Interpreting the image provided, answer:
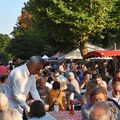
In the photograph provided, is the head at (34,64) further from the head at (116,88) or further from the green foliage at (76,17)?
the green foliage at (76,17)

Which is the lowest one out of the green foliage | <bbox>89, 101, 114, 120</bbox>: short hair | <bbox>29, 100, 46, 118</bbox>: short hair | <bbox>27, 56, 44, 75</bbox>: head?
<bbox>29, 100, 46, 118</bbox>: short hair

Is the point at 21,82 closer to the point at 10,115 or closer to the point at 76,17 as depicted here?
the point at 10,115

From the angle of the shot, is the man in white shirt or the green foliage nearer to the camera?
the man in white shirt

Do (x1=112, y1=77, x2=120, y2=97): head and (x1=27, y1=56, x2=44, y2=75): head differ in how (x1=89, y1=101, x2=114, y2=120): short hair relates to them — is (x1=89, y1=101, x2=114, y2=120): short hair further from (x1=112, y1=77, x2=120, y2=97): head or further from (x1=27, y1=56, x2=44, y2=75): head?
(x1=112, y1=77, x2=120, y2=97): head

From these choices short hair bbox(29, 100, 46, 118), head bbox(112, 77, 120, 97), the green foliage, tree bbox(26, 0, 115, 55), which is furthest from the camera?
the green foliage

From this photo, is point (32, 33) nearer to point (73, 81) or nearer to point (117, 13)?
point (117, 13)

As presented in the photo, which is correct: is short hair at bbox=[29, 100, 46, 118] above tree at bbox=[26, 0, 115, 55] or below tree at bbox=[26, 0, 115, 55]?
below

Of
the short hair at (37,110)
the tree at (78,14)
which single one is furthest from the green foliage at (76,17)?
the short hair at (37,110)

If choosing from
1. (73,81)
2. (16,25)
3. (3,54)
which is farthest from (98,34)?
(3,54)

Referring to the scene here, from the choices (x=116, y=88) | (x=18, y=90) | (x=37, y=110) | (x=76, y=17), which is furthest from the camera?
(x=76, y=17)

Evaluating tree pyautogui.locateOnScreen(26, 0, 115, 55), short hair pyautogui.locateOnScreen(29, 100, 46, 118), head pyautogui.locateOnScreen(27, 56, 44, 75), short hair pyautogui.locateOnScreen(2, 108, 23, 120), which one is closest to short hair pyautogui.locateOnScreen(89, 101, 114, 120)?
short hair pyautogui.locateOnScreen(2, 108, 23, 120)

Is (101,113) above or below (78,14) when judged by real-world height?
below

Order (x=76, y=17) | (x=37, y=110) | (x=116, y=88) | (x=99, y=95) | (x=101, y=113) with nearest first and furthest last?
(x=101, y=113)
(x=99, y=95)
(x=37, y=110)
(x=116, y=88)
(x=76, y=17)

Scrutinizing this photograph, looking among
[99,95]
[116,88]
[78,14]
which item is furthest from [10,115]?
[78,14]
